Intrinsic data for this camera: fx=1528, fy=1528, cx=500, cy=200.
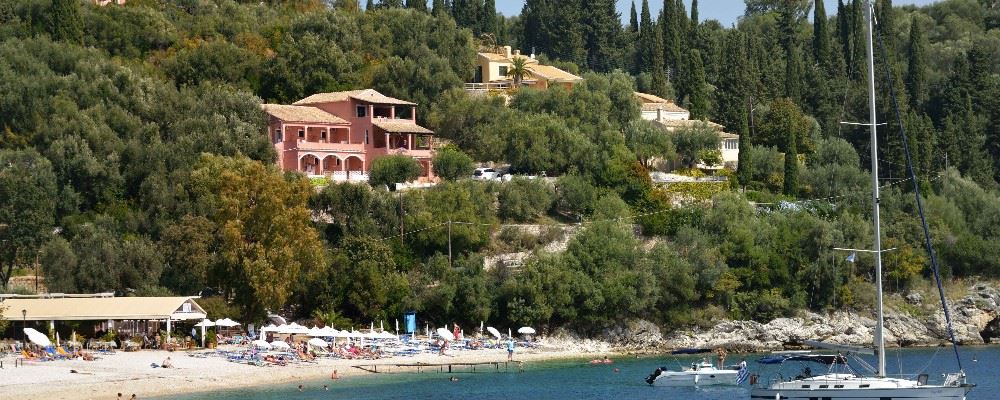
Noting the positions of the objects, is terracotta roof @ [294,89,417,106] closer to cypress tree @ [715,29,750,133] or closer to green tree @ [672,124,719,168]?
green tree @ [672,124,719,168]

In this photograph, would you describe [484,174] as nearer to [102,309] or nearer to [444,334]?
[444,334]

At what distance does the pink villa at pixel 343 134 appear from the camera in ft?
253

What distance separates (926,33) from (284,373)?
92141mm

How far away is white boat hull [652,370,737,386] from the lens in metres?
52.8

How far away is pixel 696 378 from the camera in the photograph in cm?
5328

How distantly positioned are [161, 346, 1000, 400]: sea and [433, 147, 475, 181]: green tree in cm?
1770

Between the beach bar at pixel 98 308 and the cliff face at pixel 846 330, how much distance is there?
19.6 meters

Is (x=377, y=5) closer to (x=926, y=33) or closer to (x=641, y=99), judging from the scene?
(x=641, y=99)

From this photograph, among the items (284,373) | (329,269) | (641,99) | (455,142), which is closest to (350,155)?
(455,142)

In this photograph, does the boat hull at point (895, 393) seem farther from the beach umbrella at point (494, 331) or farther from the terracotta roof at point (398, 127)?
the terracotta roof at point (398, 127)

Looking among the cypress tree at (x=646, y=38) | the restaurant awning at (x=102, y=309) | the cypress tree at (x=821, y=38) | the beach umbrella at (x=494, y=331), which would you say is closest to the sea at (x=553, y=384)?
the beach umbrella at (x=494, y=331)

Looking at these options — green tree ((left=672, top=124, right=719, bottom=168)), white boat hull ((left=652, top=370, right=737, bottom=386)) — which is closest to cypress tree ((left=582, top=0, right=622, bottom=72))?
green tree ((left=672, top=124, right=719, bottom=168))

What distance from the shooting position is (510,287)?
2584 inches

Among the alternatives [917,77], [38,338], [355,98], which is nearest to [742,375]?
[38,338]
